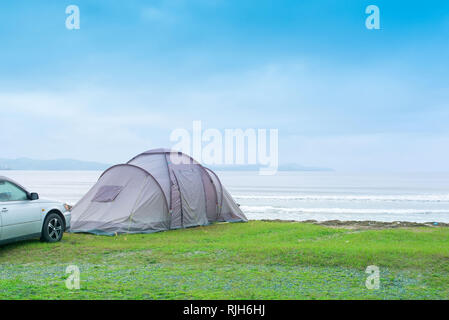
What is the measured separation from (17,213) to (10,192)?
2.06 ft

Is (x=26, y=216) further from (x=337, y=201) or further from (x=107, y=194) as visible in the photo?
(x=337, y=201)

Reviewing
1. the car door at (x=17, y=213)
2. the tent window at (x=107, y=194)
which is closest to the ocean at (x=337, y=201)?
the tent window at (x=107, y=194)

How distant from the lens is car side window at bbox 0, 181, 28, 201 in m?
11.3

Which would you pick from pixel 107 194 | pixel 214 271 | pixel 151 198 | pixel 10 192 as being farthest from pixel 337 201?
pixel 214 271

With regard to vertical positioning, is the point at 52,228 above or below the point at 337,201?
above

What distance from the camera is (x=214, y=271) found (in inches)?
342
